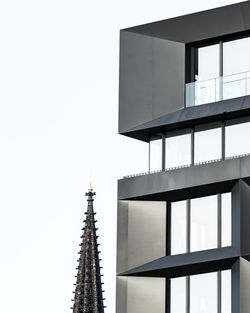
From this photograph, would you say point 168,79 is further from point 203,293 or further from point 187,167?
point 203,293

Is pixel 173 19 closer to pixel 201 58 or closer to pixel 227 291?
pixel 201 58

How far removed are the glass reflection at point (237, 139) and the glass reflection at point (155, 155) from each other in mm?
3036

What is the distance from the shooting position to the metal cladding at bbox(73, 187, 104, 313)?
159375 millimetres

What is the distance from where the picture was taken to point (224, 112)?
60906mm

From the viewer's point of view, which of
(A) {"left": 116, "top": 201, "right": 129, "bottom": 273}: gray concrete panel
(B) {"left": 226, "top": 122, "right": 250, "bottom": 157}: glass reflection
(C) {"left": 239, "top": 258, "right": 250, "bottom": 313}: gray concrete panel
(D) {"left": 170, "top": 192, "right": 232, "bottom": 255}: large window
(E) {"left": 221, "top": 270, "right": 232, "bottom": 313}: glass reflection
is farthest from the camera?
(A) {"left": 116, "top": 201, "right": 129, "bottom": 273}: gray concrete panel

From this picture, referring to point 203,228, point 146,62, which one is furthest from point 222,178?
point 146,62

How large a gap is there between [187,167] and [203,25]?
17.7ft

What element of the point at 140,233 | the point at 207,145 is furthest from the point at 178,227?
the point at 207,145

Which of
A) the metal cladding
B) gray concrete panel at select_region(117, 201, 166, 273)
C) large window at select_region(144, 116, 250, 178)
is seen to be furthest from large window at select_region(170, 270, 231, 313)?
the metal cladding

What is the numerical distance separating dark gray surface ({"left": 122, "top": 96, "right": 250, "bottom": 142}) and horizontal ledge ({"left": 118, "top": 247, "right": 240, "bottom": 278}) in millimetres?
4876

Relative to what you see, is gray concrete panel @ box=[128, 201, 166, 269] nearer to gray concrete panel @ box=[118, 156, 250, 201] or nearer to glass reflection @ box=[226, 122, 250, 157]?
gray concrete panel @ box=[118, 156, 250, 201]

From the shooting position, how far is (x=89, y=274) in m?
162

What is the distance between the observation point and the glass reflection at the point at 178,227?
6169 cm

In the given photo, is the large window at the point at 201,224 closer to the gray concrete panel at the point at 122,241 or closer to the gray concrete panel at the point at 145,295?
the gray concrete panel at the point at 145,295
